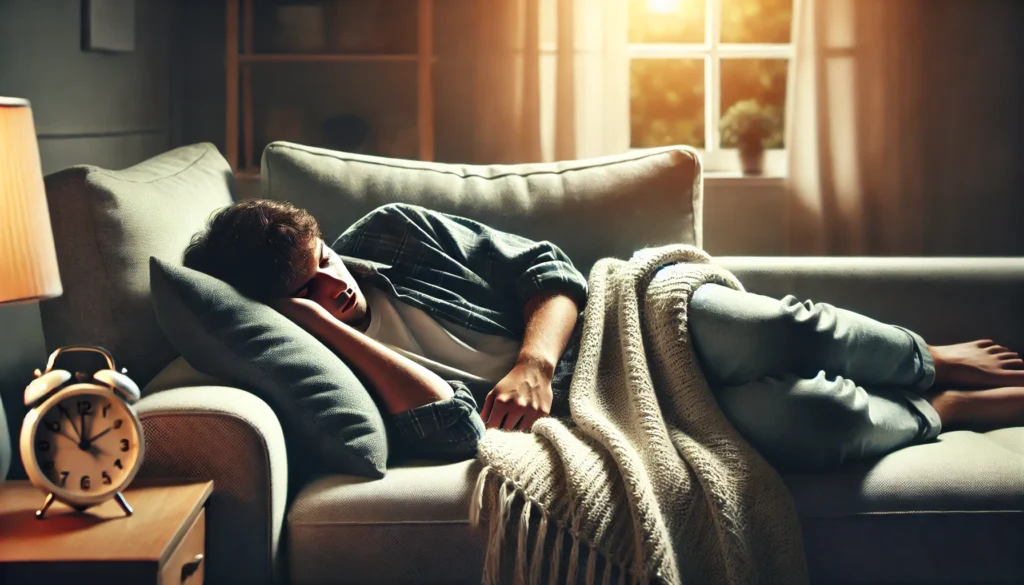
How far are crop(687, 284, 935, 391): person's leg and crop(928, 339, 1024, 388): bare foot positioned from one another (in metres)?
0.15

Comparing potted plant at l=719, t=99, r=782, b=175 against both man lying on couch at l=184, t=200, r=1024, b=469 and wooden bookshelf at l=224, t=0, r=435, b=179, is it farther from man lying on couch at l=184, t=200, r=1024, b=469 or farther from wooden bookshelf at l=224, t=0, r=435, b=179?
man lying on couch at l=184, t=200, r=1024, b=469

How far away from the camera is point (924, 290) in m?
1.94

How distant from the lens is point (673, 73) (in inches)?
127

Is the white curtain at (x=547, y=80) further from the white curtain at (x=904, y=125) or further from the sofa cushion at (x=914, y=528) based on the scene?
the sofa cushion at (x=914, y=528)

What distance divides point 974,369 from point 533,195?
915 millimetres

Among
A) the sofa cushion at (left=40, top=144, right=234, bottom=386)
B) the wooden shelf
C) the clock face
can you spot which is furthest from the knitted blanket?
the wooden shelf

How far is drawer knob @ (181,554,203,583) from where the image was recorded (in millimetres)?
1176

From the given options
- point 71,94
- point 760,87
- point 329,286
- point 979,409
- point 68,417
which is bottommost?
point 979,409

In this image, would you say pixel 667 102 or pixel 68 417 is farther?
pixel 667 102

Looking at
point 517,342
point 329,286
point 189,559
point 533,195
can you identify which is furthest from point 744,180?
point 189,559

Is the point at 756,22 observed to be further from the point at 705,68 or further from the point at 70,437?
the point at 70,437

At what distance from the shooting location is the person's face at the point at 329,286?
63.2 inches

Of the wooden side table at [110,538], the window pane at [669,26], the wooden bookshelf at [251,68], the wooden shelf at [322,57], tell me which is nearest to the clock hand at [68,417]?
the wooden side table at [110,538]

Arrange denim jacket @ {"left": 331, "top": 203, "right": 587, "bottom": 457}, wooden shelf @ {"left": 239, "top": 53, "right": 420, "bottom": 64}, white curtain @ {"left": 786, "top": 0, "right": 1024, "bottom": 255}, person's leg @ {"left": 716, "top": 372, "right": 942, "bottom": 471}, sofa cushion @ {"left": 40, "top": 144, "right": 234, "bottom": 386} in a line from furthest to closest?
wooden shelf @ {"left": 239, "top": 53, "right": 420, "bottom": 64}
white curtain @ {"left": 786, "top": 0, "right": 1024, "bottom": 255}
denim jacket @ {"left": 331, "top": 203, "right": 587, "bottom": 457}
sofa cushion @ {"left": 40, "top": 144, "right": 234, "bottom": 386}
person's leg @ {"left": 716, "top": 372, "right": 942, "bottom": 471}
